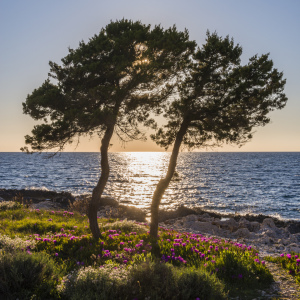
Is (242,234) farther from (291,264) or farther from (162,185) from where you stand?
(162,185)

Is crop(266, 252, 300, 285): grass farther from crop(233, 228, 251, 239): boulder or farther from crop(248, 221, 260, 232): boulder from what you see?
crop(248, 221, 260, 232): boulder

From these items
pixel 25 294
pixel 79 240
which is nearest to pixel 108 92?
pixel 79 240

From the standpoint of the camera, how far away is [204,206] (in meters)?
32.7

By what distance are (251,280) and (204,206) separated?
2600cm

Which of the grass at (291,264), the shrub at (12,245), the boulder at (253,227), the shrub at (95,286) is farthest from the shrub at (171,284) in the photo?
the boulder at (253,227)

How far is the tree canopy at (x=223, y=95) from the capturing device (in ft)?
33.3

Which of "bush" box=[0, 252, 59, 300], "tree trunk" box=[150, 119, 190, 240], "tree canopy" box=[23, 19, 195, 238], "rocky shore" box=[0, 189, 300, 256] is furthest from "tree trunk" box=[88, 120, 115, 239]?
"rocky shore" box=[0, 189, 300, 256]

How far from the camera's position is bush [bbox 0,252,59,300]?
17.9 ft

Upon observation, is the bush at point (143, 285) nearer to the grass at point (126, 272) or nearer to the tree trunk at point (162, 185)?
the grass at point (126, 272)

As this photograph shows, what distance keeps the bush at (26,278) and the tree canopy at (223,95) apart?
19.3 feet

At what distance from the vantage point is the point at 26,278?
19.1ft

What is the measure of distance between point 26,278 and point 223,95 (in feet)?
29.5

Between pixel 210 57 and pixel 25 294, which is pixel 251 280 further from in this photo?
pixel 210 57

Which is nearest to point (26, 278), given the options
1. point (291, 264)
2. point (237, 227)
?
point (291, 264)
